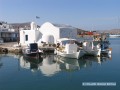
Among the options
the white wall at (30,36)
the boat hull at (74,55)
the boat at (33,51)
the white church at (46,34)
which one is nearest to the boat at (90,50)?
the boat hull at (74,55)

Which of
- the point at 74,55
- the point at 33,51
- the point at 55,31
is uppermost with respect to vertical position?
the point at 55,31

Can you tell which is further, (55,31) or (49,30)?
(49,30)

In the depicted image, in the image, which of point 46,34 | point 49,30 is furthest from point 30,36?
point 49,30

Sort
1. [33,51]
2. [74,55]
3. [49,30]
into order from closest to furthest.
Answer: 1. [74,55]
2. [33,51]
3. [49,30]

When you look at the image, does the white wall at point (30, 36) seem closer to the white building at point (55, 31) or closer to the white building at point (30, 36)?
the white building at point (30, 36)

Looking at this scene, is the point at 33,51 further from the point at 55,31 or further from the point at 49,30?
the point at 49,30

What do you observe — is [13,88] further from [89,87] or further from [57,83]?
[89,87]

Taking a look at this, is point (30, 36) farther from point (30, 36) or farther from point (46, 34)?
point (46, 34)

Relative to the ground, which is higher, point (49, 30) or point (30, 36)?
point (49, 30)

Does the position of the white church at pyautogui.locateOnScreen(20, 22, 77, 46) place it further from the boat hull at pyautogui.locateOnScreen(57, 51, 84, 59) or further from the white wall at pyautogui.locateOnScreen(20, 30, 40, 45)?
the boat hull at pyautogui.locateOnScreen(57, 51, 84, 59)

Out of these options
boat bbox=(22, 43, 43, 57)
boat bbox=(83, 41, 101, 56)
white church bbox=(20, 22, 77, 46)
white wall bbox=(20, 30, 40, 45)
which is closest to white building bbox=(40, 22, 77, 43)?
white church bbox=(20, 22, 77, 46)

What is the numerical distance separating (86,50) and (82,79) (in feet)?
52.5

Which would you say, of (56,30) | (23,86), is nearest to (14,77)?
(23,86)

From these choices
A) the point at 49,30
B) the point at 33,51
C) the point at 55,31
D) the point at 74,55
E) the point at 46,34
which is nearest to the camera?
the point at 74,55
